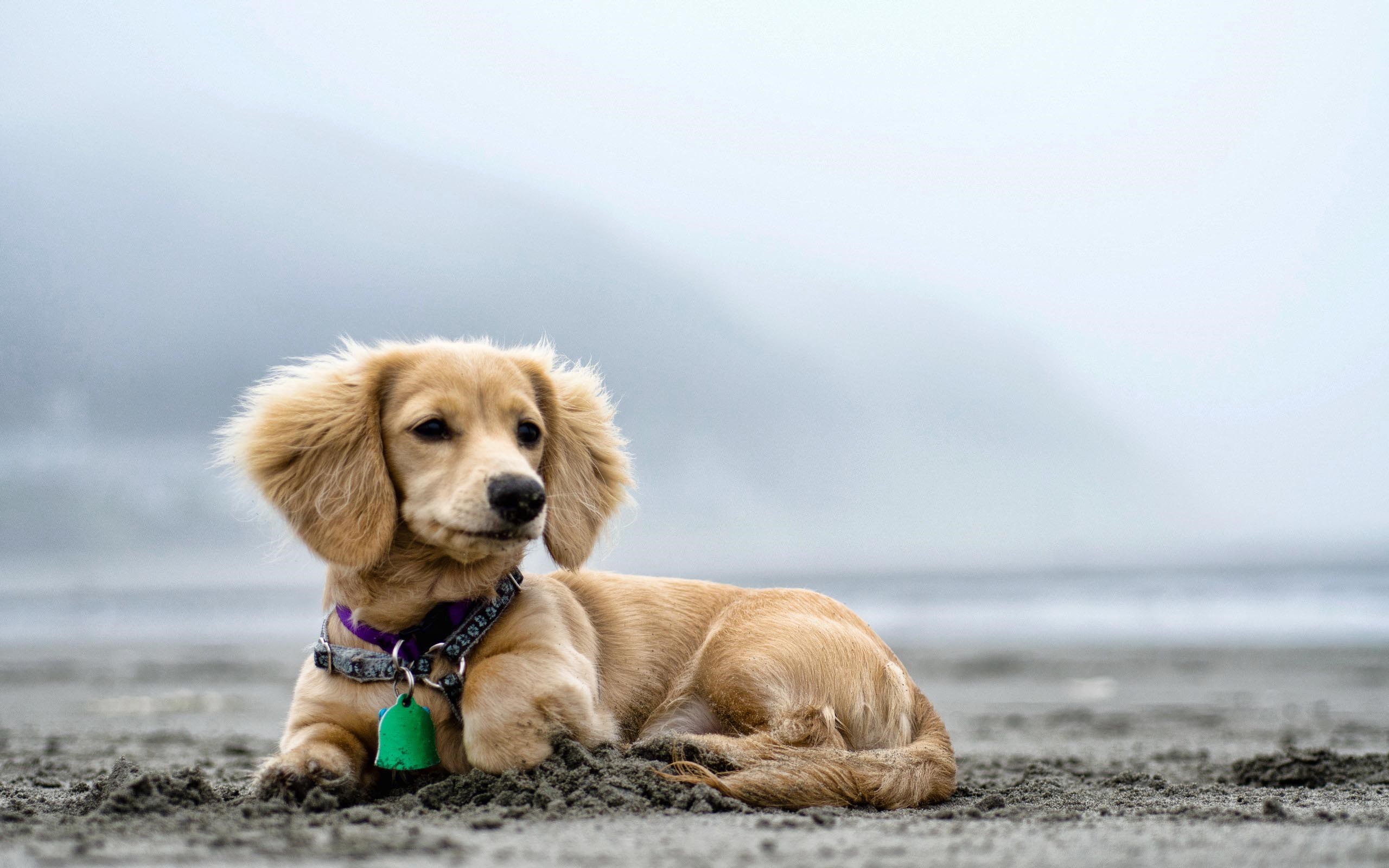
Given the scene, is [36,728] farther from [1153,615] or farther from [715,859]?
[1153,615]

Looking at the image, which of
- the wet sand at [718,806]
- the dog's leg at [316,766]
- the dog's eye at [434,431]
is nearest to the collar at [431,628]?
the dog's leg at [316,766]

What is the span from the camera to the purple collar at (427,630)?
3.32 metres

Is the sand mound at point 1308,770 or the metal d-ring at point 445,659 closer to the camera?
the metal d-ring at point 445,659

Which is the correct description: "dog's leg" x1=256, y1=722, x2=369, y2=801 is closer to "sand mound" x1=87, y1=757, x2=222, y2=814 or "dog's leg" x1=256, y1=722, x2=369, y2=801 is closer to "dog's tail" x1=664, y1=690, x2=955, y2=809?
"sand mound" x1=87, y1=757, x2=222, y2=814

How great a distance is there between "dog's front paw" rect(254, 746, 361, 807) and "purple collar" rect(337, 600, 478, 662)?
1.25 feet

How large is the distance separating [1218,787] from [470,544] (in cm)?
301

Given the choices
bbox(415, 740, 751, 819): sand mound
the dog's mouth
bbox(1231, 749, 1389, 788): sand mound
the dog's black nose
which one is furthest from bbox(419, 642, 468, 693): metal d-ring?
bbox(1231, 749, 1389, 788): sand mound

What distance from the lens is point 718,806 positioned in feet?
9.65

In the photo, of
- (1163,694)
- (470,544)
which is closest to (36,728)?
(470,544)

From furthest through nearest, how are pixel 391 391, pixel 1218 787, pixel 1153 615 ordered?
pixel 1153 615
pixel 1218 787
pixel 391 391

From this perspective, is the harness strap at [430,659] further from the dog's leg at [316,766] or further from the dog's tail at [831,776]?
the dog's tail at [831,776]

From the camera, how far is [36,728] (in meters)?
6.54

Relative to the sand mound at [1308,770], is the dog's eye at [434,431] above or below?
above

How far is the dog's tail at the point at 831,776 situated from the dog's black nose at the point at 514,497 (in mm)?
894
